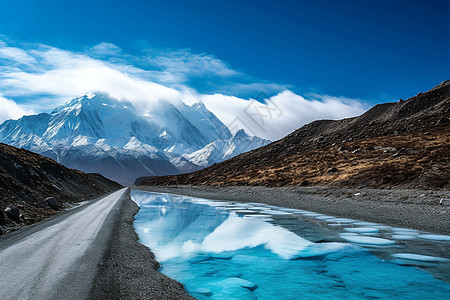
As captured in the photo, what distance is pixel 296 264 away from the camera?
10109mm

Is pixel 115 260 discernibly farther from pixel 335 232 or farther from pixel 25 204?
pixel 25 204

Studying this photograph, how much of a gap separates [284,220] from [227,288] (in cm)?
1274

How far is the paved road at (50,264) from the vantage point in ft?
20.2

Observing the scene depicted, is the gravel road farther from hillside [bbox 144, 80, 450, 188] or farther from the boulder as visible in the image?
hillside [bbox 144, 80, 450, 188]

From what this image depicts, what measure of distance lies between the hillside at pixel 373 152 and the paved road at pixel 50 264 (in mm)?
24908

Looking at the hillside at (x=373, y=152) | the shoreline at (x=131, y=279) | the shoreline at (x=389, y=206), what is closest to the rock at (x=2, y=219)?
the shoreline at (x=131, y=279)

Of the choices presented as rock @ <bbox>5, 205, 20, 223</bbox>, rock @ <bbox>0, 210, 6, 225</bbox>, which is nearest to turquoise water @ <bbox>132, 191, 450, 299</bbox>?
rock @ <bbox>0, 210, 6, 225</bbox>

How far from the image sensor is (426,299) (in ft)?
22.3

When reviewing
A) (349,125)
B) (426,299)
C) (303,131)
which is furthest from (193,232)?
(303,131)

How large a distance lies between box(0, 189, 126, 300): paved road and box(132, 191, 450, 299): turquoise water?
92.3 inches

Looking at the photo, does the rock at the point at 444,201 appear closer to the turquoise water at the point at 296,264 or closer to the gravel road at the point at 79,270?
the turquoise water at the point at 296,264

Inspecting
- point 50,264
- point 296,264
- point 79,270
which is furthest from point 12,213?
point 296,264

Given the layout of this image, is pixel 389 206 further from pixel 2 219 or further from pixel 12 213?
pixel 12 213

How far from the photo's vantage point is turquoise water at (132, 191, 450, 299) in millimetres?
7539
